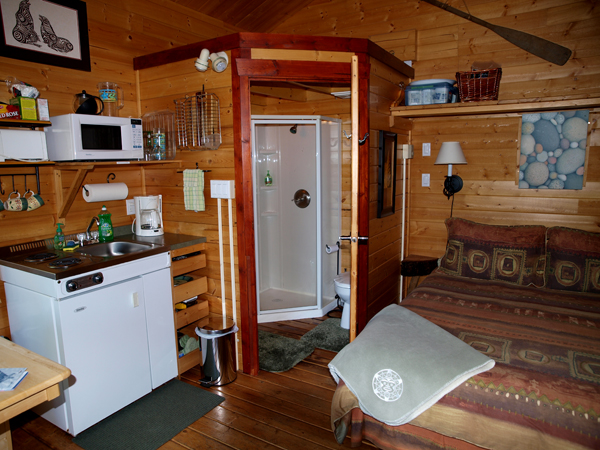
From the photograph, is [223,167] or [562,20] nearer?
[223,167]

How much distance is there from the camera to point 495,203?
3516 mm

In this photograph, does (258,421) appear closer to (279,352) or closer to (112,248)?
(279,352)

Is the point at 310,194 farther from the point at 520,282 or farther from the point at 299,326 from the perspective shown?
the point at 520,282

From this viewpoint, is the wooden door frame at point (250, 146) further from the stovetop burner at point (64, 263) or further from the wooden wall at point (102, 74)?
the stovetop burner at point (64, 263)

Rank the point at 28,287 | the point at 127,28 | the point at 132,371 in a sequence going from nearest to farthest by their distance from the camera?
the point at 28,287 < the point at 132,371 < the point at 127,28

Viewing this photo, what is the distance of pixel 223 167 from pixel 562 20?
9.16ft

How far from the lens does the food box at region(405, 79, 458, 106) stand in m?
3.26

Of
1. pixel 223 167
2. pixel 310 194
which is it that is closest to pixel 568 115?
pixel 310 194

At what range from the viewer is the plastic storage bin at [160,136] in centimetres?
292

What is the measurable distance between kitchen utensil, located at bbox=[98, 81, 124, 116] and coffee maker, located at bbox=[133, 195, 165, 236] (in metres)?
0.63

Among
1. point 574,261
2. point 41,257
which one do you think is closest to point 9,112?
point 41,257

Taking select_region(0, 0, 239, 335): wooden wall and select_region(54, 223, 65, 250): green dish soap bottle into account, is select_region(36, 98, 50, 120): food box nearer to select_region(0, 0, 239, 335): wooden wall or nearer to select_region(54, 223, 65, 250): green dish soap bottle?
select_region(0, 0, 239, 335): wooden wall

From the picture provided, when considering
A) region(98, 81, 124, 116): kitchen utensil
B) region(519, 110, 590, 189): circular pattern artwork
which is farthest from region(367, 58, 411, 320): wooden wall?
region(98, 81, 124, 116): kitchen utensil

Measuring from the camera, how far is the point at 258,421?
234 centimetres
